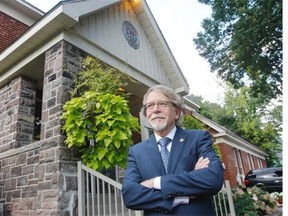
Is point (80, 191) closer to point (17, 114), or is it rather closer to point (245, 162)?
point (17, 114)

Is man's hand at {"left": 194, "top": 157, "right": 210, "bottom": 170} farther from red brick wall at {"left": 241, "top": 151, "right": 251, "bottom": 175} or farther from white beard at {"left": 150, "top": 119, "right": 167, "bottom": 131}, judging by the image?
red brick wall at {"left": 241, "top": 151, "right": 251, "bottom": 175}

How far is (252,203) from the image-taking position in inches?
243

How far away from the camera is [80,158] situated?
145 inches

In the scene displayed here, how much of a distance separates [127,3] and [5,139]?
14.6ft

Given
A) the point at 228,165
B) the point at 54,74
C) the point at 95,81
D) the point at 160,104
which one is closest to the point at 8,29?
the point at 54,74

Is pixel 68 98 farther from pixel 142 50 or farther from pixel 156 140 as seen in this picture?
pixel 142 50

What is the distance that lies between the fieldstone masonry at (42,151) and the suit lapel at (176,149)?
2.21m

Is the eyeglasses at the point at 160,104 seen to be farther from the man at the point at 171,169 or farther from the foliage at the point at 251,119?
the foliage at the point at 251,119

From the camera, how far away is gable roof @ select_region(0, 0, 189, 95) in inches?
158

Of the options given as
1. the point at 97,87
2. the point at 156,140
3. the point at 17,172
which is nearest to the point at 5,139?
the point at 17,172

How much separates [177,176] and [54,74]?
129 inches

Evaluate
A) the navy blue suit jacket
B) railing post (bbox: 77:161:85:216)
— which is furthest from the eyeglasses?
railing post (bbox: 77:161:85:216)

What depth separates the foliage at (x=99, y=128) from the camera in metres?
3.38

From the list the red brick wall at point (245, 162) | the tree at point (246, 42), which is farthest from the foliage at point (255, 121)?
the tree at point (246, 42)
